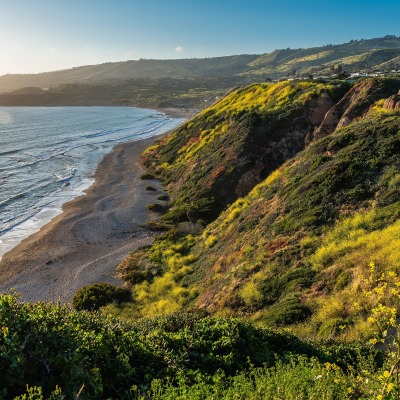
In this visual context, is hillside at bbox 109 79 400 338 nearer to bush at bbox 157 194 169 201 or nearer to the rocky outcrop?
the rocky outcrop

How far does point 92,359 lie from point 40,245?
34539 mm

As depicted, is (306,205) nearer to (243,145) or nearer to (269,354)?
(269,354)

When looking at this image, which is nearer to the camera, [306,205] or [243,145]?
[306,205]

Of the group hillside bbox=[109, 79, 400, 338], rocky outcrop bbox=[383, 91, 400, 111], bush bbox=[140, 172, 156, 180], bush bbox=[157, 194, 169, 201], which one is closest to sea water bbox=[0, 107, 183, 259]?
bush bbox=[140, 172, 156, 180]

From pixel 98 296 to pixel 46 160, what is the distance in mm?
65504

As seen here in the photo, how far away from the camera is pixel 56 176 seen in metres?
70.9

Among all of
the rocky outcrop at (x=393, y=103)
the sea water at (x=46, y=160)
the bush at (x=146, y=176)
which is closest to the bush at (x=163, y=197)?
the bush at (x=146, y=176)

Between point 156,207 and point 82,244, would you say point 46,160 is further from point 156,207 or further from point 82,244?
point 82,244

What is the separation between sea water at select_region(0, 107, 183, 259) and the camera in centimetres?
5016

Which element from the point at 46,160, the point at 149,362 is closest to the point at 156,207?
the point at 149,362

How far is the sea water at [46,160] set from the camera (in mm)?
50156

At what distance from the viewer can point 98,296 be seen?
92.7 ft

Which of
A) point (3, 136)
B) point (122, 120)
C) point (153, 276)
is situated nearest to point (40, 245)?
point (153, 276)

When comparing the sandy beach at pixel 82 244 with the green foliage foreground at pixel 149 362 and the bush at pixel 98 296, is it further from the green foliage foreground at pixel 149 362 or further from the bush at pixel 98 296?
the green foliage foreground at pixel 149 362
